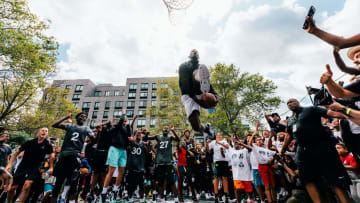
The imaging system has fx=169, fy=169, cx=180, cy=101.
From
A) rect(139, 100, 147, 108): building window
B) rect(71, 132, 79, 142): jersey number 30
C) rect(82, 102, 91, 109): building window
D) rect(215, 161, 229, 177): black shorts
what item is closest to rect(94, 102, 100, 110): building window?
rect(82, 102, 91, 109): building window

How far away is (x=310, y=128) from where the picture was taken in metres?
3.35

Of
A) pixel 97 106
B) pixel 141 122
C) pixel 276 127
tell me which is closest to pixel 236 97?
pixel 276 127

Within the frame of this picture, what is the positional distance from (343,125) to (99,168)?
7.10 meters

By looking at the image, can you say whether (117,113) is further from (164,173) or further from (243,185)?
(243,185)

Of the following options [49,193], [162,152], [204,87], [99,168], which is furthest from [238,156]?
[49,193]

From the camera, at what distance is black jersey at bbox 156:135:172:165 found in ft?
22.1

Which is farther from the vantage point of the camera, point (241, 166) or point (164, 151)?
point (164, 151)

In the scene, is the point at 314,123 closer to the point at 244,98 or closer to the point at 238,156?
the point at 238,156

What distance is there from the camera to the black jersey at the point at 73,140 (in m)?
4.67

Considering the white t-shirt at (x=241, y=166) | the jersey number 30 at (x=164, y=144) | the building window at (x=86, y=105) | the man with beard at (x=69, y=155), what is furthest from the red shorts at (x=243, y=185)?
the building window at (x=86, y=105)

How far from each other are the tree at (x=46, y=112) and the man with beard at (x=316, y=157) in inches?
882

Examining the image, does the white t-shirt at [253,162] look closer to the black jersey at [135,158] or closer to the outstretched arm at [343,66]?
the outstretched arm at [343,66]

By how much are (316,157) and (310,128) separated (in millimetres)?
548

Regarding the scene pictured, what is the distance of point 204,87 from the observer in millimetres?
3846
